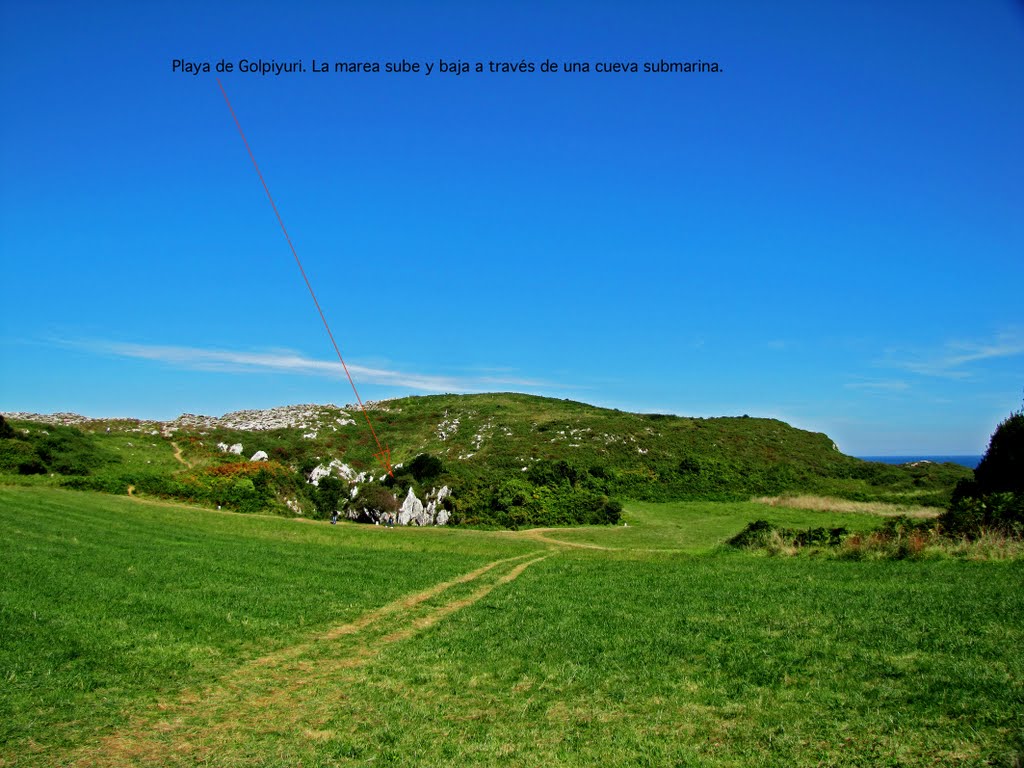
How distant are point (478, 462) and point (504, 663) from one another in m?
49.9

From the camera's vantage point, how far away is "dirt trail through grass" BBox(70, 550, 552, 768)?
936cm

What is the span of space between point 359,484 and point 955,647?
4381cm

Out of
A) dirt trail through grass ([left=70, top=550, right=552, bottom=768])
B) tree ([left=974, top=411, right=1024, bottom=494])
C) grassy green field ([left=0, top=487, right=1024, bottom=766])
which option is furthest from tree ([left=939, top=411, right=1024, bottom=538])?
dirt trail through grass ([left=70, top=550, right=552, bottom=768])

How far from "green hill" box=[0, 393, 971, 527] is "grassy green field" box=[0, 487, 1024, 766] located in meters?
21.8

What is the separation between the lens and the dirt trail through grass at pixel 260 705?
9.36 meters

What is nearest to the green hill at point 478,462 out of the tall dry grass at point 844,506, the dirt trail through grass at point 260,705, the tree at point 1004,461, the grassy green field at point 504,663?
the tall dry grass at point 844,506

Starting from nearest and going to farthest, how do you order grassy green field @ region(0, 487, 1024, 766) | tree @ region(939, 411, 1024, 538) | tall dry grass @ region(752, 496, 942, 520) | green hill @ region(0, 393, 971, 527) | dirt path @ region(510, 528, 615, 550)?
grassy green field @ region(0, 487, 1024, 766) → tree @ region(939, 411, 1024, 538) → dirt path @ region(510, 528, 615, 550) → tall dry grass @ region(752, 496, 942, 520) → green hill @ region(0, 393, 971, 527)

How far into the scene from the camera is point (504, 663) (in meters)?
13.1

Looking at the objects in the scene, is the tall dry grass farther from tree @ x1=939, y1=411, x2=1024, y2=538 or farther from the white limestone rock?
the white limestone rock

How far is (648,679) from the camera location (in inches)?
459

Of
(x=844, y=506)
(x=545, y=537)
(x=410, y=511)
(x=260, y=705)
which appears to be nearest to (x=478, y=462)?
(x=410, y=511)

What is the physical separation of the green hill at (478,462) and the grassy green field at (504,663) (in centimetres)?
2182

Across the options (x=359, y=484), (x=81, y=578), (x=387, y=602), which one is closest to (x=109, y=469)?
(x=359, y=484)

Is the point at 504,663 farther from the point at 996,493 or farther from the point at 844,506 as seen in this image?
the point at 844,506
